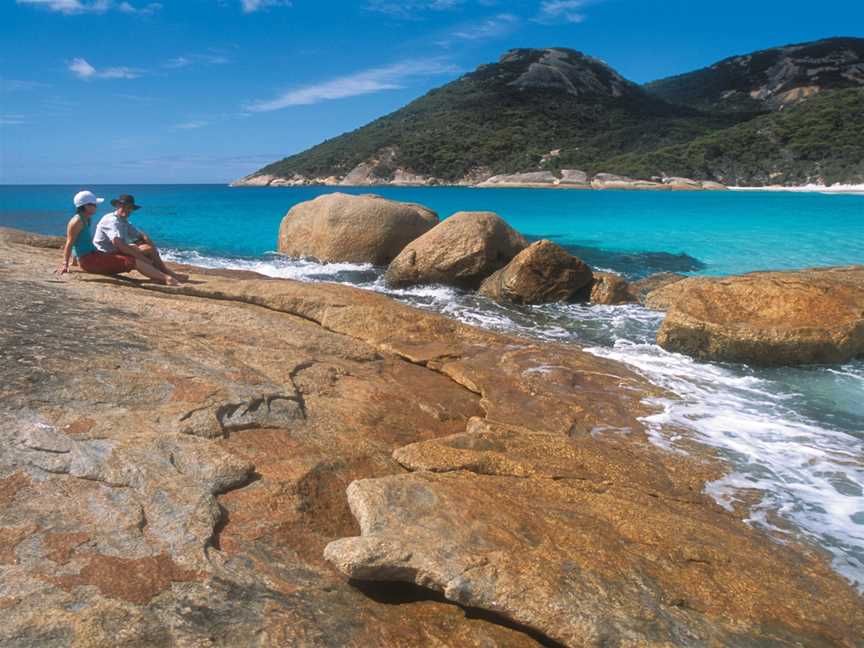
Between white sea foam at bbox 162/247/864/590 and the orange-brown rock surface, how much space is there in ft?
1.12

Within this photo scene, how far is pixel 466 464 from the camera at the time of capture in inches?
162

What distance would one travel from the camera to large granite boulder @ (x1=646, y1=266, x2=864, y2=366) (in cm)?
808

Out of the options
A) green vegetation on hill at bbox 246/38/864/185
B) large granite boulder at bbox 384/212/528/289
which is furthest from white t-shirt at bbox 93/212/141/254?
green vegetation on hill at bbox 246/38/864/185

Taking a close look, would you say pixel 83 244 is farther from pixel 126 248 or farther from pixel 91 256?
pixel 126 248

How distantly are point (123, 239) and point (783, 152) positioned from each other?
77.5 metres

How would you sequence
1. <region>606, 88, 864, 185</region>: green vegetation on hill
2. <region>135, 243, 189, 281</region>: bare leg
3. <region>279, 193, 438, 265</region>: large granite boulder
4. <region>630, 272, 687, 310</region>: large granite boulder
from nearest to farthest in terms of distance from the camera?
1. <region>135, 243, 189, 281</region>: bare leg
2. <region>630, 272, 687, 310</region>: large granite boulder
3. <region>279, 193, 438, 265</region>: large granite boulder
4. <region>606, 88, 864, 185</region>: green vegetation on hill

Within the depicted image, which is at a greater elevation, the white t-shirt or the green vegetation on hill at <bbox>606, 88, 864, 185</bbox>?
the green vegetation on hill at <bbox>606, 88, 864, 185</bbox>

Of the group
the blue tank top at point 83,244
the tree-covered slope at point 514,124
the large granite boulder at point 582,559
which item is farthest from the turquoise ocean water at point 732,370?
the tree-covered slope at point 514,124

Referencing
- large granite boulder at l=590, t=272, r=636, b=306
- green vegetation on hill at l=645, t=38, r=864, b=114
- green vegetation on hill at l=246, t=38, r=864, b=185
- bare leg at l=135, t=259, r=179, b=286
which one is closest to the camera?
bare leg at l=135, t=259, r=179, b=286

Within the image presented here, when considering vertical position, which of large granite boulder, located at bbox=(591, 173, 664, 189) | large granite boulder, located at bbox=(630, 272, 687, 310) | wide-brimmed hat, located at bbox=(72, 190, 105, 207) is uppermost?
large granite boulder, located at bbox=(591, 173, 664, 189)

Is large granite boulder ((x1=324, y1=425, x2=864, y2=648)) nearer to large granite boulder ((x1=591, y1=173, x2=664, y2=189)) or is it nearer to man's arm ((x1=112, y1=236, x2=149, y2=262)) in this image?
man's arm ((x1=112, y1=236, x2=149, y2=262))

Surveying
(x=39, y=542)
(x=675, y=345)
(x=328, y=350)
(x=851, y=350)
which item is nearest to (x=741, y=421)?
(x=675, y=345)

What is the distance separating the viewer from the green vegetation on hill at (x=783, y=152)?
63.3 meters

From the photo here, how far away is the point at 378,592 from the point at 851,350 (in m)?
8.09
